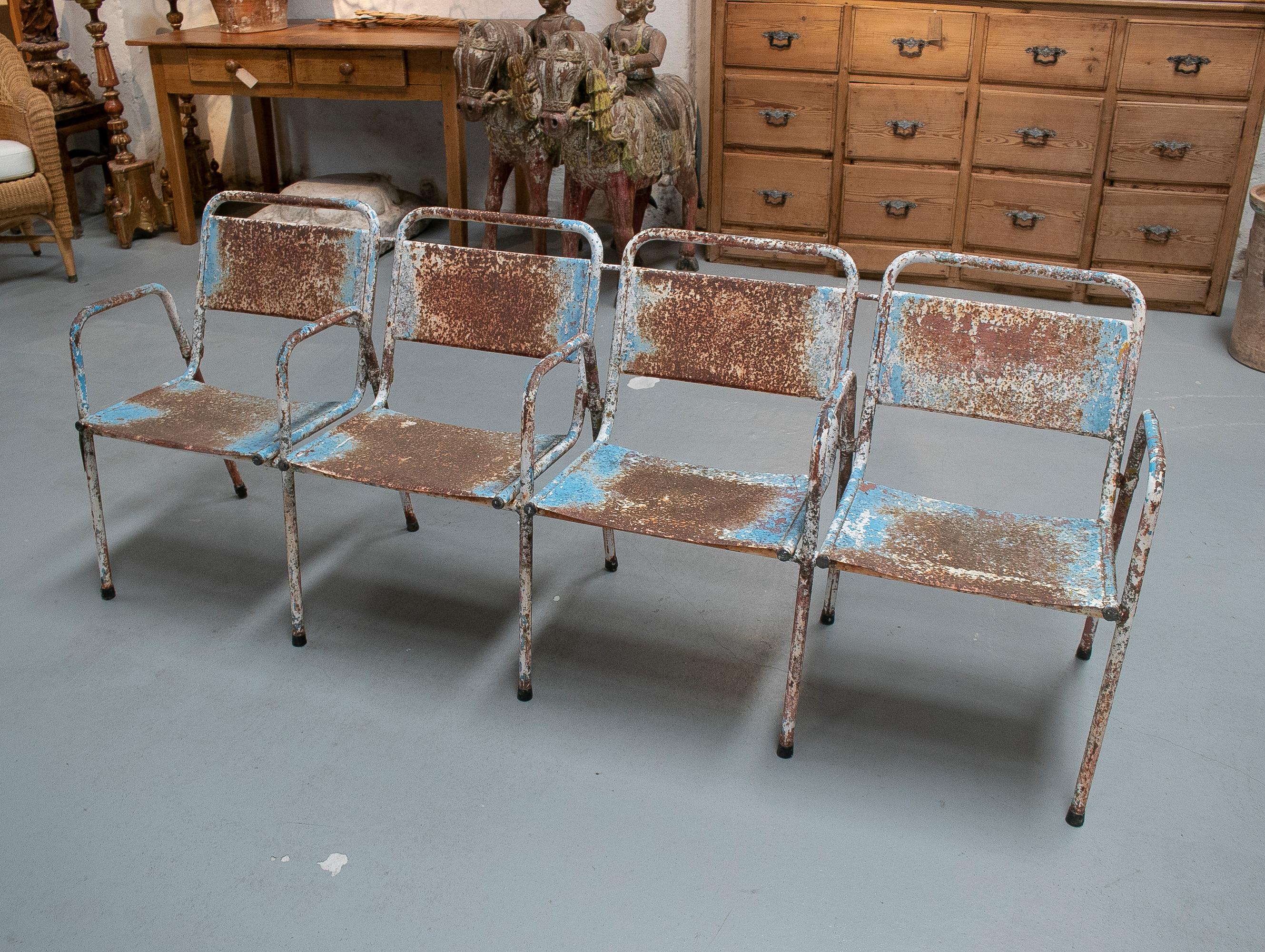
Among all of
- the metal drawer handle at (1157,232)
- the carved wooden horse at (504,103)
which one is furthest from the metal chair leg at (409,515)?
the metal drawer handle at (1157,232)

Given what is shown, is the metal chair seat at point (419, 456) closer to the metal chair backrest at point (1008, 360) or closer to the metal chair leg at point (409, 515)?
the metal chair leg at point (409, 515)

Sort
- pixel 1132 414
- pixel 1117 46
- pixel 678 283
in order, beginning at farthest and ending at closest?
pixel 1117 46 → pixel 1132 414 → pixel 678 283

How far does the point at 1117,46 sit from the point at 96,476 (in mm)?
3954

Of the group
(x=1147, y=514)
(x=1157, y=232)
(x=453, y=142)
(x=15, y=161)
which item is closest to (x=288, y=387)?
(x=1147, y=514)

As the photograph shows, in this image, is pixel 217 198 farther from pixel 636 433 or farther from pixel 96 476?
pixel 636 433

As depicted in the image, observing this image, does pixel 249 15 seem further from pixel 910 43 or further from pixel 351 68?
pixel 910 43

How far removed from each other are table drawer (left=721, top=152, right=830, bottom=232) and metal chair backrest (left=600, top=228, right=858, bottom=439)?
2.47 m

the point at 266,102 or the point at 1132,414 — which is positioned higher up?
the point at 266,102

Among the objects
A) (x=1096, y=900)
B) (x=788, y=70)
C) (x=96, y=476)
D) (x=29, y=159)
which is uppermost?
(x=788, y=70)

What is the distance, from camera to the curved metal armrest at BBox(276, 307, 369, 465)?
8.14 feet

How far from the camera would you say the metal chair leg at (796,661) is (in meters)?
2.19

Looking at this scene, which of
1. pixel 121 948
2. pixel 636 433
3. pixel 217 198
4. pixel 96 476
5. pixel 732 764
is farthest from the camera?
pixel 636 433

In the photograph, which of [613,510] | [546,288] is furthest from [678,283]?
[613,510]

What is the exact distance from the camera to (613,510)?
231cm
